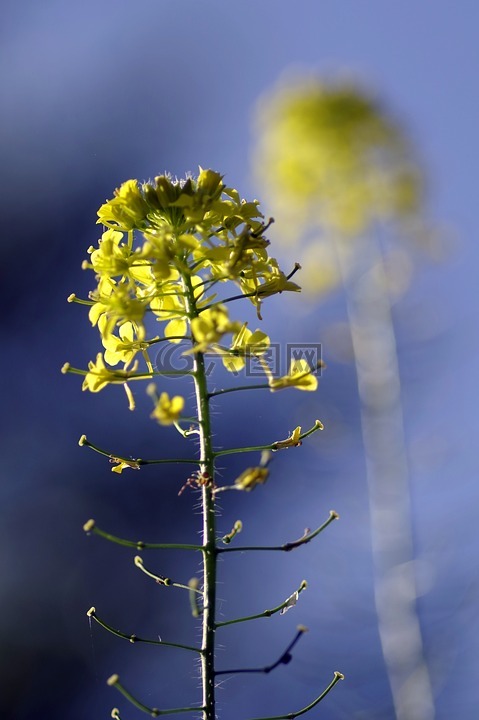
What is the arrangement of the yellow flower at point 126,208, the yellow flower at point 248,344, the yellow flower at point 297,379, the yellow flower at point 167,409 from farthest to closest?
the yellow flower at point 126,208 < the yellow flower at point 248,344 < the yellow flower at point 297,379 < the yellow flower at point 167,409

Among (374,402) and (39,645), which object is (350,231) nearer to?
(374,402)

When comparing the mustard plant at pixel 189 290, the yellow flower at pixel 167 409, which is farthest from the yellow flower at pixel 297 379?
the yellow flower at pixel 167 409

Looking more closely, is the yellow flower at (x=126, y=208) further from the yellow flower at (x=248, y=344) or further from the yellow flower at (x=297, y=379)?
the yellow flower at (x=297, y=379)

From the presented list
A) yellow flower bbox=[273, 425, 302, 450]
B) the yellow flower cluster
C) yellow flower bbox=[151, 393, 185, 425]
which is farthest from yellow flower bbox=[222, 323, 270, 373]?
yellow flower bbox=[151, 393, 185, 425]

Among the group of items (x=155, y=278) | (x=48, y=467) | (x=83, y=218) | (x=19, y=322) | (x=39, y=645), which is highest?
(x=83, y=218)

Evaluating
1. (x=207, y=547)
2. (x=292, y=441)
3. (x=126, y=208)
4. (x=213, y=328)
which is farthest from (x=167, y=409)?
(x=126, y=208)

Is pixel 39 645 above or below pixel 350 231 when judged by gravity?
below

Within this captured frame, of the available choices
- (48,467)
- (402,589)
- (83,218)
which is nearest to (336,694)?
(402,589)
